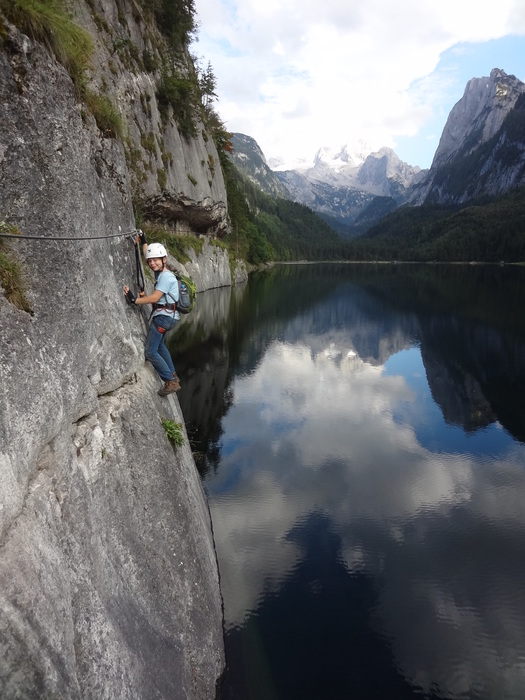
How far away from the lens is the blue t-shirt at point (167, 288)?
7.77 m

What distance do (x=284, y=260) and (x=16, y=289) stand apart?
621ft

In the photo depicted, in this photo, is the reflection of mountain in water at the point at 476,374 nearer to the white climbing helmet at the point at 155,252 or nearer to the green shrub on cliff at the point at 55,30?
the white climbing helmet at the point at 155,252

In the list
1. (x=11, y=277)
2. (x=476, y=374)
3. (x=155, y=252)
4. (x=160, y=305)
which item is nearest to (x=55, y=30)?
(x=155, y=252)

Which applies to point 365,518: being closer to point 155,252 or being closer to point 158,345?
point 158,345

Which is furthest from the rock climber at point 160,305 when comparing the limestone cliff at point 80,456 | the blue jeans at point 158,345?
the limestone cliff at point 80,456

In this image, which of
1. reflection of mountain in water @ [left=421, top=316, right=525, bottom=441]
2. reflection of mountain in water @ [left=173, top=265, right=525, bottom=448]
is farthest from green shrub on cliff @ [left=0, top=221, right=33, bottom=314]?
reflection of mountain in water @ [left=421, top=316, right=525, bottom=441]

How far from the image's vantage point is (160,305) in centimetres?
805

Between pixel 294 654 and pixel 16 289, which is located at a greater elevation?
pixel 16 289

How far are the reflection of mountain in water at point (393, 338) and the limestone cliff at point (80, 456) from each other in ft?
36.2

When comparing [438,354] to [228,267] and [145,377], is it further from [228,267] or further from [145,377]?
[228,267]

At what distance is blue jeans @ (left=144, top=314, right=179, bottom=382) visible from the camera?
8016 mm

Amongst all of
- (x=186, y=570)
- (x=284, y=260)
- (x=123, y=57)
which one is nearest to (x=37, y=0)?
(x=186, y=570)

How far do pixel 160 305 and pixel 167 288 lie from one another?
0.40 meters

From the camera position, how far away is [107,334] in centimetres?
659
